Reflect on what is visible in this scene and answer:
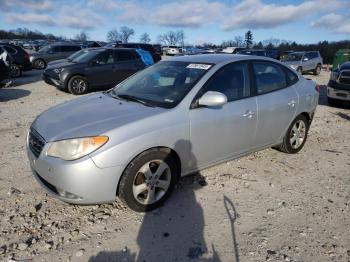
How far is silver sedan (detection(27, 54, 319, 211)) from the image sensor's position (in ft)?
10.8

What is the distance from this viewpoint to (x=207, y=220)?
3596mm

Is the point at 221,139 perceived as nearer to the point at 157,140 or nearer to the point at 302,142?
the point at 157,140

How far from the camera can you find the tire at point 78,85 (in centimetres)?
1159

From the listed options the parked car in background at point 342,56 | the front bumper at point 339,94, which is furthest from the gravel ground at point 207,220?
the parked car in background at point 342,56

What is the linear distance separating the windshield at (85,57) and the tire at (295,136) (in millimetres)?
8577

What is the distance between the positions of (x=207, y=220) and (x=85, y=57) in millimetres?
10064

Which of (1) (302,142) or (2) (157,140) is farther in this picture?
(1) (302,142)

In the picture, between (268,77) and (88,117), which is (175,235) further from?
(268,77)

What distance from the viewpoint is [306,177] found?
4.75m

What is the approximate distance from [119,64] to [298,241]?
10.5m

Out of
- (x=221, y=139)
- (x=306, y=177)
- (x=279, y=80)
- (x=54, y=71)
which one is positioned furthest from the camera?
(x=54, y=71)

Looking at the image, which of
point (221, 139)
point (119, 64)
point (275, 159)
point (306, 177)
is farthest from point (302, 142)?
point (119, 64)

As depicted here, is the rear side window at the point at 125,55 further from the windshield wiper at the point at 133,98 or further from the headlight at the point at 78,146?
the headlight at the point at 78,146

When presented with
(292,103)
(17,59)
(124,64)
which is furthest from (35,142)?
(17,59)
